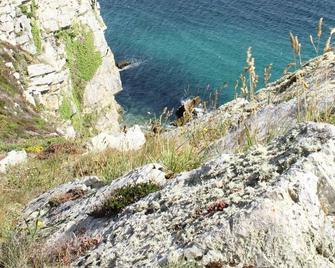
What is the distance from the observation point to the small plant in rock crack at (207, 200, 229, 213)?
6.14 meters

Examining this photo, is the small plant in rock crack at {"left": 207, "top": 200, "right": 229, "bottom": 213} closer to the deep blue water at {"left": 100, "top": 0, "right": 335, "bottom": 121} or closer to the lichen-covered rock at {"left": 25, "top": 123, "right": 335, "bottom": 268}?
the lichen-covered rock at {"left": 25, "top": 123, "right": 335, "bottom": 268}

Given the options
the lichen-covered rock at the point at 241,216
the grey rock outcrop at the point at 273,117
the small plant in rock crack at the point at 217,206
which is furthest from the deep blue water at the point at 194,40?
the small plant in rock crack at the point at 217,206

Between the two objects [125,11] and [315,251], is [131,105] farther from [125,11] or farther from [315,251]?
[315,251]

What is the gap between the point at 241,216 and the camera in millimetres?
5621

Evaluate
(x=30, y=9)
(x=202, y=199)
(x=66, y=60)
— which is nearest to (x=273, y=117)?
(x=202, y=199)

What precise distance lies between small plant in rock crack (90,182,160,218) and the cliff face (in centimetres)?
3630

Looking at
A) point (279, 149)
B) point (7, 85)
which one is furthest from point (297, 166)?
point (7, 85)

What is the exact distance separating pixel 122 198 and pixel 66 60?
168 feet

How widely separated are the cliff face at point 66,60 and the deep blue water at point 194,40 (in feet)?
11.6

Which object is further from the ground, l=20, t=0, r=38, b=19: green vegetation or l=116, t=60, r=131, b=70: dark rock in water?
l=20, t=0, r=38, b=19: green vegetation

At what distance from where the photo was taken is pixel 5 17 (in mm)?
46594

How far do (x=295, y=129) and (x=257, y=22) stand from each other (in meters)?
70.9

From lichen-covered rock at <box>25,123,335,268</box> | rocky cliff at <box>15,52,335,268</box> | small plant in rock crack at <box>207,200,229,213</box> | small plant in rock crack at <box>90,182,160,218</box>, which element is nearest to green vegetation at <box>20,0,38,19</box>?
rocky cliff at <box>15,52,335,268</box>

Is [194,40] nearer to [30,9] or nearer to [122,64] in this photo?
[122,64]
